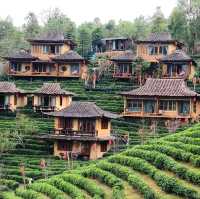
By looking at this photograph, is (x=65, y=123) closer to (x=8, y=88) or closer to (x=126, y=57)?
(x=8, y=88)

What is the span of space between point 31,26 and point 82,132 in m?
55.0

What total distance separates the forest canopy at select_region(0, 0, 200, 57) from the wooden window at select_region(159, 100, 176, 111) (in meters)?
24.8

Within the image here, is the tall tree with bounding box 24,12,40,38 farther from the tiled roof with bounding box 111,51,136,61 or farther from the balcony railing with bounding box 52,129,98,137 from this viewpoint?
the balcony railing with bounding box 52,129,98,137

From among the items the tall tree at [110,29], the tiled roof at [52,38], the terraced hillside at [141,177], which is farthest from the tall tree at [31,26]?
the terraced hillside at [141,177]

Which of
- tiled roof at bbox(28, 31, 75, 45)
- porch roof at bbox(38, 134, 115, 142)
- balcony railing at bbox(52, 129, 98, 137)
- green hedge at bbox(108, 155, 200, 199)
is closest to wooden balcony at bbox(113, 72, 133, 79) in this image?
tiled roof at bbox(28, 31, 75, 45)

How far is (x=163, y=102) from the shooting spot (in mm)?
57562

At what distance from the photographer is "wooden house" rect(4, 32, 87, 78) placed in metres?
71.2

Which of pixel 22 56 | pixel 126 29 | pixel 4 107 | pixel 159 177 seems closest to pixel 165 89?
pixel 4 107

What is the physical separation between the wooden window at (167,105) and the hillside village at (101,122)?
0.09 meters

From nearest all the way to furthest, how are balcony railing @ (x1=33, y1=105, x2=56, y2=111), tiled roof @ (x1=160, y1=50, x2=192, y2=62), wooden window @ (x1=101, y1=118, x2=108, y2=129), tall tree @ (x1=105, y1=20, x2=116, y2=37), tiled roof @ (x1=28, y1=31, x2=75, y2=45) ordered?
wooden window @ (x1=101, y1=118, x2=108, y2=129) < balcony railing @ (x1=33, y1=105, x2=56, y2=111) < tiled roof @ (x1=160, y1=50, x2=192, y2=62) < tiled roof @ (x1=28, y1=31, x2=75, y2=45) < tall tree @ (x1=105, y1=20, x2=116, y2=37)

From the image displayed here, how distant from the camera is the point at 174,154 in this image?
32688 mm

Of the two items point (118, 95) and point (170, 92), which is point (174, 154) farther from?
point (118, 95)

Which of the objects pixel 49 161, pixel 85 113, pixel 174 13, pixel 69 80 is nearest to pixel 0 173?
pixel 49 161

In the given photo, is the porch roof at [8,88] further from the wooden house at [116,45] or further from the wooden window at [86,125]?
the wooden house at [116,45]
